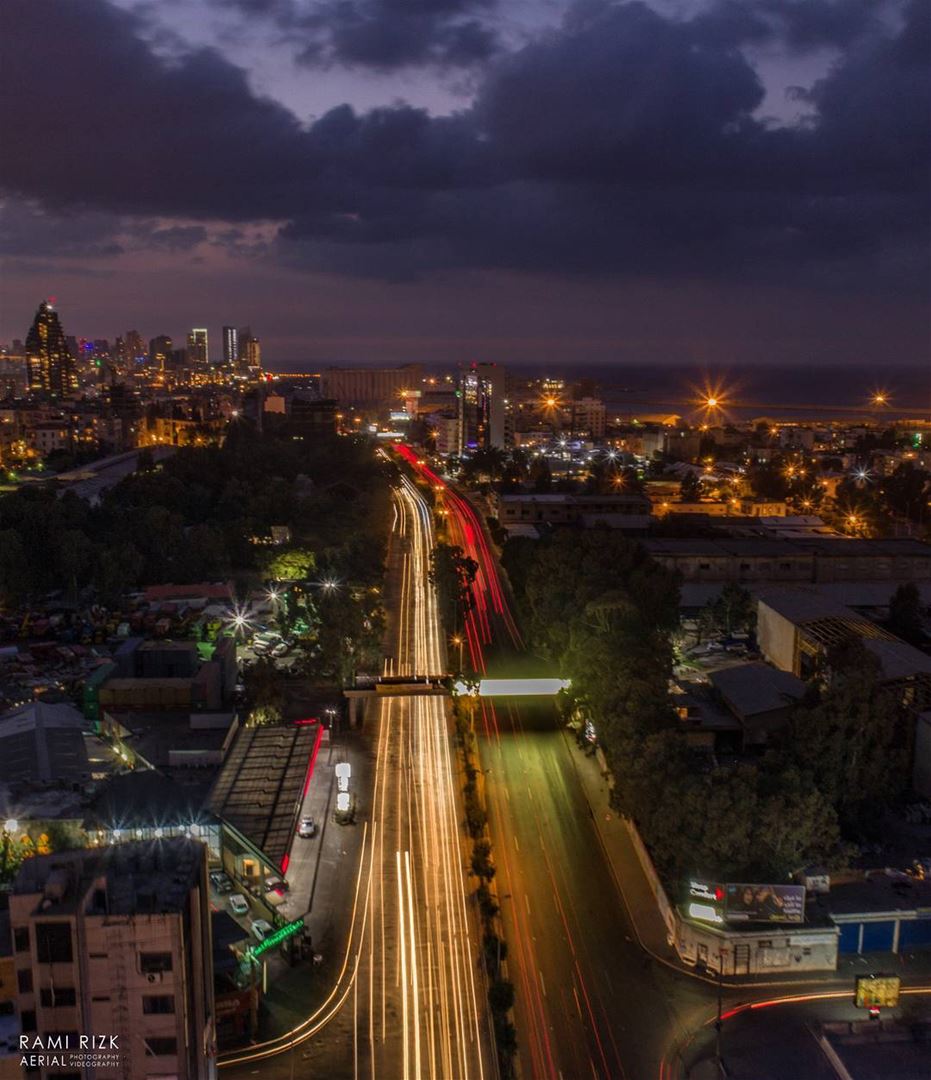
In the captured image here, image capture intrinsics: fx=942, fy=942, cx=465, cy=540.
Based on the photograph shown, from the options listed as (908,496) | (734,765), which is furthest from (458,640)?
(908,496)

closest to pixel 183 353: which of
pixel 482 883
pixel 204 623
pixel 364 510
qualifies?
pixel 364 510

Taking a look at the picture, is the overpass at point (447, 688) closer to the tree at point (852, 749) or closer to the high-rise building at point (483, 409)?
the tree at point (852, 749)

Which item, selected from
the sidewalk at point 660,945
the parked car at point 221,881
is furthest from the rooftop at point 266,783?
the sidewalk at point 660,945

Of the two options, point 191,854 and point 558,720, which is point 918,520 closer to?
point 558,720

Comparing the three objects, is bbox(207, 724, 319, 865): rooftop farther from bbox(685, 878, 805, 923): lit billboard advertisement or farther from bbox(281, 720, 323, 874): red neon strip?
bbox(685, 878, 805, 923): lit billboard advertisement

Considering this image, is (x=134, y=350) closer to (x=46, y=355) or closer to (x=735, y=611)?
(x=46, y=355)
